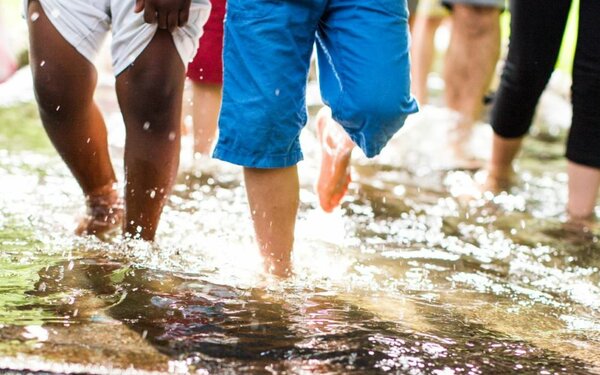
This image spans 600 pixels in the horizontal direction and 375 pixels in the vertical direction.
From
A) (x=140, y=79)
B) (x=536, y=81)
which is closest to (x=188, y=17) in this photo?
(x=140, y=79)

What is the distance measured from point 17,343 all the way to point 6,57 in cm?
100

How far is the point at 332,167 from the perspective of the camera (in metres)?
3.69

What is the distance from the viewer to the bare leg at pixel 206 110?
437cm

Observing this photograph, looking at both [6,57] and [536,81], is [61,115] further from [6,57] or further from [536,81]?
[536,81]

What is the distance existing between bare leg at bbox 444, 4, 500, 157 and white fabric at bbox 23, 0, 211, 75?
2.78 m

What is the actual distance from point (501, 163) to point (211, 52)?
1.42m

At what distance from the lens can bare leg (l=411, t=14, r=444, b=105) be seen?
671 cm

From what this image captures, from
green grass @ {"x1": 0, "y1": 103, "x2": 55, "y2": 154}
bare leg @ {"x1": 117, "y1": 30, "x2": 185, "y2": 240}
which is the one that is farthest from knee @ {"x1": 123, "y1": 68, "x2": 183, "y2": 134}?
green grass @ {"x1": 0, "y1": 103, "x2": 55, "y2": 154}

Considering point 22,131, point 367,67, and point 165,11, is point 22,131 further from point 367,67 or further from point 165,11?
point 367,67

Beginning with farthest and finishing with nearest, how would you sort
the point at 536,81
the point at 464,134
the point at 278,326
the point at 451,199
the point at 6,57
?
the point at 464,134 < the point at 451,199 < the point at 536,81 < the point at 6,57 < the point at 278,326

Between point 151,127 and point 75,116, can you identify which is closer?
point 151,127

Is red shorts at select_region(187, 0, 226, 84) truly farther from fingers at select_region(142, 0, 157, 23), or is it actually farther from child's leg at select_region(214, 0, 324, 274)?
child's leg at select_region(214, 0, 324, 274)

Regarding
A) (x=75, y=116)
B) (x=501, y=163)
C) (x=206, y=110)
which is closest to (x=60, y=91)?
(x=75, y=116)

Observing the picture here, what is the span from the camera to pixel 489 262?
3512mm
